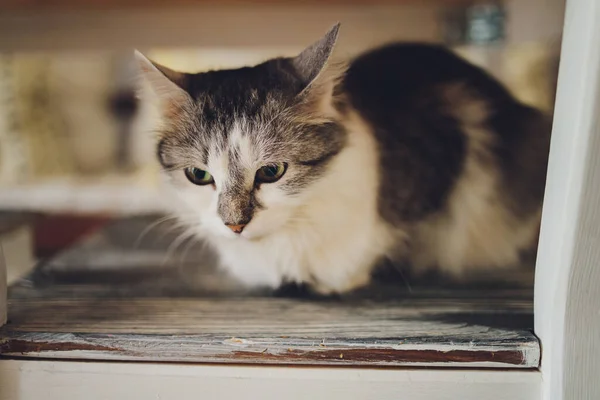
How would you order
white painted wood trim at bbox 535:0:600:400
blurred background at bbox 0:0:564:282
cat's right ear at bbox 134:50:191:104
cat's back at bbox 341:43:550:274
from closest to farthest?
white painted wood trim at bbox 535:0:600:400
cat's right ear at bbox 134:50:191:104
cat's back at bbox 341:43:550:274
blurred background at bbox 0:0:564:282

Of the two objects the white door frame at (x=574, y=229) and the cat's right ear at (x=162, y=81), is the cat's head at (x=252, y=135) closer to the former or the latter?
the cat's right ear at (x=162, y=81)

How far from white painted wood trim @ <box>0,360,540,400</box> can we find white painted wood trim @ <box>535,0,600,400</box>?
0.05m

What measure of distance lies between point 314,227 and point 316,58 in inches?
8.6

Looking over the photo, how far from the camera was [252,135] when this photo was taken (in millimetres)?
636

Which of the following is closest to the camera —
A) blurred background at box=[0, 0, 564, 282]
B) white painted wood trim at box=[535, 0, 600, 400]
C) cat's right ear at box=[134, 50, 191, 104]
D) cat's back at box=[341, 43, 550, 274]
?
white painted wood trim at box=[535, 0, 600, 400]

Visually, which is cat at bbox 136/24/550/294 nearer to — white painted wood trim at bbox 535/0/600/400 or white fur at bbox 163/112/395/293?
white fur at bbox 163/112/395/293

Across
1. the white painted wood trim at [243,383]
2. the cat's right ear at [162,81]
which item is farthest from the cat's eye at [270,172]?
the white painted wood trim at [243,383]

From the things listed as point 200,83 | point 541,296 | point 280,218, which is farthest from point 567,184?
point 200,83

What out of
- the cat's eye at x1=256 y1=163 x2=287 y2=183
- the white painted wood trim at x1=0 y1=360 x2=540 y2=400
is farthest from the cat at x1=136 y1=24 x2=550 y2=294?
the white painted wood trim at x1=0 y1=360 x2=540 y2=400

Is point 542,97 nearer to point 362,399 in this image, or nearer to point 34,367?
point 362,399

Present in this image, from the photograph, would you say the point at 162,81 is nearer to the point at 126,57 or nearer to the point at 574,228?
the point at 574,228

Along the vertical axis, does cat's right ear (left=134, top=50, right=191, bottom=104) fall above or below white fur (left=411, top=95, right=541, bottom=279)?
above

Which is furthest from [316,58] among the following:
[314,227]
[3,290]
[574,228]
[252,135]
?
[3,290]

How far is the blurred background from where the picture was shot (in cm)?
104
